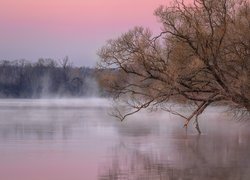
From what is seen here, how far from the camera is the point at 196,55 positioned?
969 inches

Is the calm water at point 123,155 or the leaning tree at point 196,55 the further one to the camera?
the leaning tree at point 196,55

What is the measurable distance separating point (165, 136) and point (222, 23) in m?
5.79

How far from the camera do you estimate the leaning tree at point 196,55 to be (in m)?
24.4

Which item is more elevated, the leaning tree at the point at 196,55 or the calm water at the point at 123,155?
the leaning tree at the point at 196,55

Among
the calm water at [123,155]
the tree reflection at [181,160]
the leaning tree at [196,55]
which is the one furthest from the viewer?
the leaning tree at [196,55]

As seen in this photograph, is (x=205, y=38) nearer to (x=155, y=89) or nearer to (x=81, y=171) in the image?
(x=155, y=89)

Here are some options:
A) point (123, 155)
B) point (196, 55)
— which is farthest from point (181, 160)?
point (196, 55)

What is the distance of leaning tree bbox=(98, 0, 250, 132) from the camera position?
80.1 ft

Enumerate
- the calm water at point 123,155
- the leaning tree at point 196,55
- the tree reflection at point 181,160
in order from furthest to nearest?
the leaning tree at point 196,55
the calm water at point 123,155
the tree reflection at point 181,160

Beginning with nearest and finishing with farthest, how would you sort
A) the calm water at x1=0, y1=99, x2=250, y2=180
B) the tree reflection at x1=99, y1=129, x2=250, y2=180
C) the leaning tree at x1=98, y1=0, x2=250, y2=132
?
the tree reflection at x1=99, y1=129, x2=250, y2=180 → the calm water at x1=0, y1=99, x2=250, y2=180 → the leaning tree at x1=98, y1=0, x2=250, y2=132

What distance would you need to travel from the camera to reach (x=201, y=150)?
20906 mm

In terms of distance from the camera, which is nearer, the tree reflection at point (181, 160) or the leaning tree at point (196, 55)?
the tree reflection at point (181, 160)

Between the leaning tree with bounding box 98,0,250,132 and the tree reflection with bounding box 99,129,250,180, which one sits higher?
the leaning tree with bounding box 98,0,250,132

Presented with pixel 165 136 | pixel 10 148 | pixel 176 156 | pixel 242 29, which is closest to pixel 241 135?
pixel 165 136
